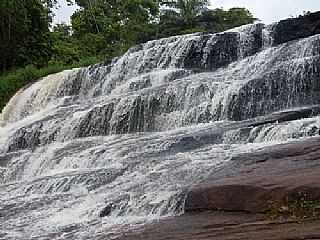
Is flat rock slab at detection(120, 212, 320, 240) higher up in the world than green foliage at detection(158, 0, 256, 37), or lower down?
lower down

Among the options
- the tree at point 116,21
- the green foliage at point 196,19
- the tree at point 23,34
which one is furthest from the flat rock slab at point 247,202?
the green foliage at point 196,19

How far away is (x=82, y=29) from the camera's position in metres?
46.7

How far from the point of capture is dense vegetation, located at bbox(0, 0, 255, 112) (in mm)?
33500

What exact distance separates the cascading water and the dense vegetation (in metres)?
7.66

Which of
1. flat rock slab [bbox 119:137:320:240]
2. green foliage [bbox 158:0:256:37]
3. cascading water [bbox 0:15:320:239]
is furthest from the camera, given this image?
green foliage [bbox 158:0:256:37]

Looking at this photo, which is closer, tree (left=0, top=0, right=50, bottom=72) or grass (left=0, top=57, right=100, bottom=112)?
grass (left=0, top=57, right=100, bottom=112)

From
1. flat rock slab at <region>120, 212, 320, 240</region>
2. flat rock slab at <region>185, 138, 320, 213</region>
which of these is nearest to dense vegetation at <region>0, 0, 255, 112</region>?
flat rock slab at <region>185, 138, 320, 213</region>

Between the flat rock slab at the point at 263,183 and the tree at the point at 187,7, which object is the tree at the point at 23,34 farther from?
the flat rock slab at the point at 263,183

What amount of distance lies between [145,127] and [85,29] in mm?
31670

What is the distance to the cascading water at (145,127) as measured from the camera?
29.2 feet

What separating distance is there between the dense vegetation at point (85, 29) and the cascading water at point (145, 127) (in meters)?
7.66

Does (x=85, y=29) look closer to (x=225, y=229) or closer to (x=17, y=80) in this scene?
(x=17, y=80)

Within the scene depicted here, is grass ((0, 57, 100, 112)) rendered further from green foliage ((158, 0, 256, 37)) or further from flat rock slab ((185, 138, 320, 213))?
flat rock slab ((185, 138, 320, 213))

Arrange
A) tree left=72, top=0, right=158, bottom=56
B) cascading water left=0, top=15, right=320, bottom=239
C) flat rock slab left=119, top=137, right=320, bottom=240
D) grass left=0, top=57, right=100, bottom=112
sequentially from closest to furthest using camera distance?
flat rock slab left=119, top=137, right=320, bottom=240, cascading water left=0, top=15, right=320, bottom=239, grass left=0, top=57, right=100, bottom=112, tree left=72, top=0, right=158, bottom=56
